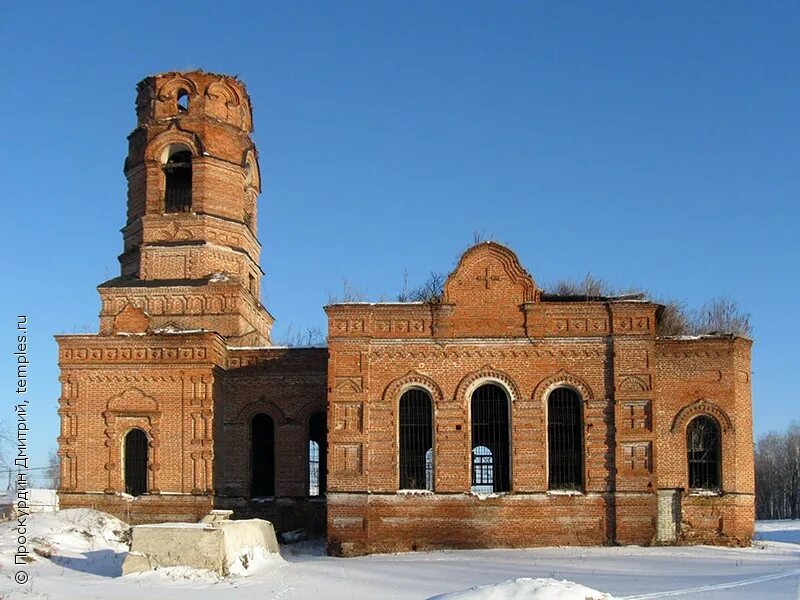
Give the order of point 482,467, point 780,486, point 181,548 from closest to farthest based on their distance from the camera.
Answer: point 181,548
point 482,467
point 780,486

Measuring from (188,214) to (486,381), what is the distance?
9.79 metres

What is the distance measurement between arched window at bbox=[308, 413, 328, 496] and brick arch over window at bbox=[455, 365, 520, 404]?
483cm

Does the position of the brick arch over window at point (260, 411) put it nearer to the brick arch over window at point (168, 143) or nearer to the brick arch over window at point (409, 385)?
the brick arch over window at point (409, 385)

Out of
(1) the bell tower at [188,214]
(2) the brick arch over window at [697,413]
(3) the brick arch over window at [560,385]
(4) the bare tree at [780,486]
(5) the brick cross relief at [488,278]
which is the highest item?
(1) the bell tower at [188,214]

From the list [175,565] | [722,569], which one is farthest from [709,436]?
[175,565]

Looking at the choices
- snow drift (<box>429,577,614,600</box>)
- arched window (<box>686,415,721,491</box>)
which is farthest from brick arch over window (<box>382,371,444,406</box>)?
snow drift (<box>429,577,614,600</box>)

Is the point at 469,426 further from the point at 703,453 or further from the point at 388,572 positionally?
the point at 703,453

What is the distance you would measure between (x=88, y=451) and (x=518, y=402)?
10.5 meters

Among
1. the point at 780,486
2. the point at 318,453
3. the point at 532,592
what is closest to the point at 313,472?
the point at 318,453

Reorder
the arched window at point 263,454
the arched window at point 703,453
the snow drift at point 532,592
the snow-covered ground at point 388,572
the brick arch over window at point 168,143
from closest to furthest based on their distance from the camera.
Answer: the snow drift at point 532,592
the snow-covered ground at point 388,572
the arched window at point 703,453
the arched window at point 263,454
the brick arch over window at point 168,143

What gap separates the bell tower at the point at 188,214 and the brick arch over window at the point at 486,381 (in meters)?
7.29

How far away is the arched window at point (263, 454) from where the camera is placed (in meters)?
25.7

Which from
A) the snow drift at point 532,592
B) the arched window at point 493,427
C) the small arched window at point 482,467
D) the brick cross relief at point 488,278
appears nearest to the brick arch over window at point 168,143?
the brick cross relief at point 488,278

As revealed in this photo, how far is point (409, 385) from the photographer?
22375 millimetres
